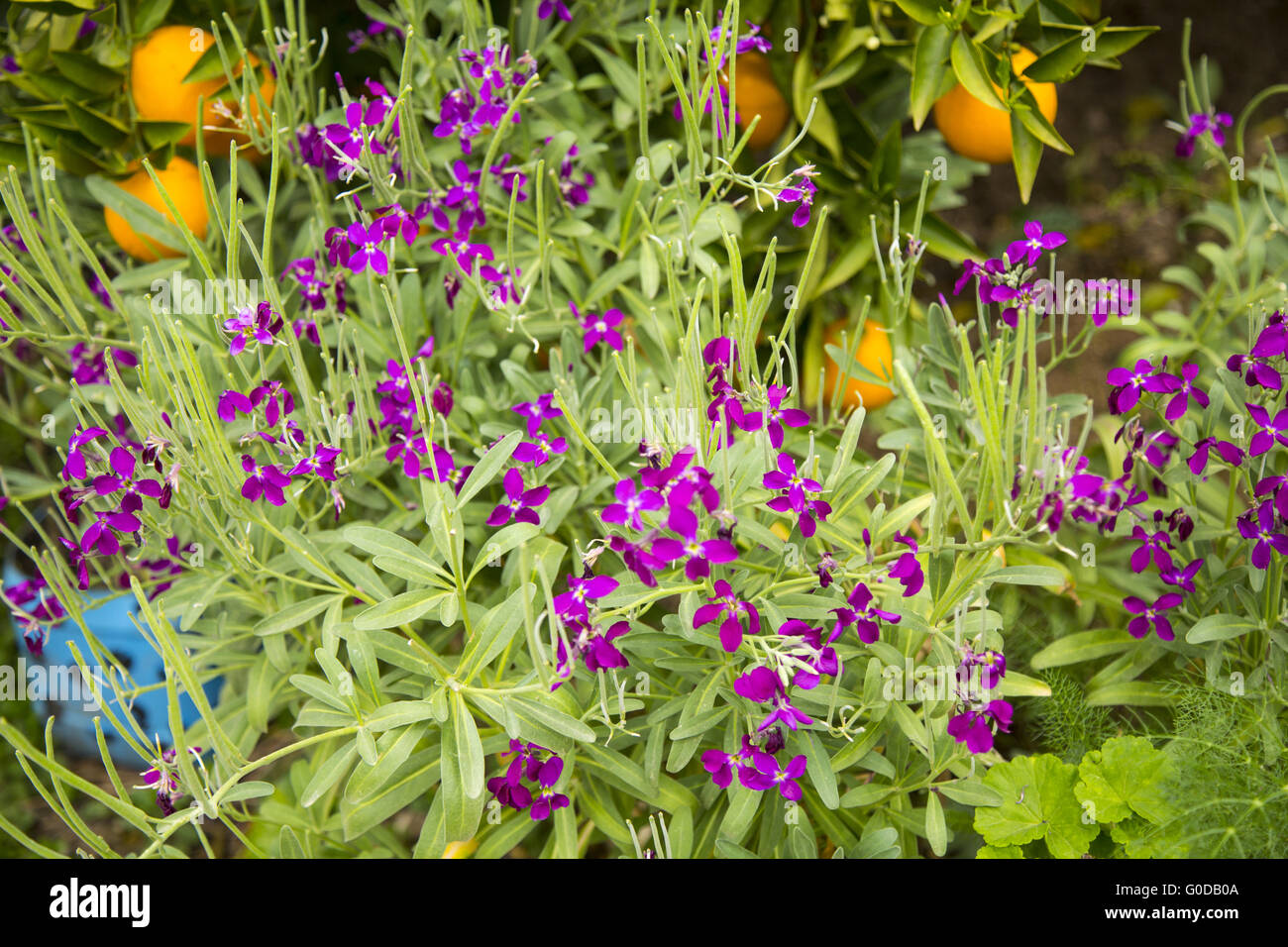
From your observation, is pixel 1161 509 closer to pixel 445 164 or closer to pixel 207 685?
pixel 445 164

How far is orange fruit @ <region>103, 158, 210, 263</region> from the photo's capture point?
42.1 inches

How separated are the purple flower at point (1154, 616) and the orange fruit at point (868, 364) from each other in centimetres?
32

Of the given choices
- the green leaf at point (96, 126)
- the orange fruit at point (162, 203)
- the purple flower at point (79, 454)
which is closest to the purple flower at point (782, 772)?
the purple flower at point (79, 454)

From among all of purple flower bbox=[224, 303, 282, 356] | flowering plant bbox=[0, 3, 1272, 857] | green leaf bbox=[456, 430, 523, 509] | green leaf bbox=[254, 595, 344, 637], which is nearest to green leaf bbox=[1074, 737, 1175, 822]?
flowering plant bbox=[0, 3, 1272, 857]

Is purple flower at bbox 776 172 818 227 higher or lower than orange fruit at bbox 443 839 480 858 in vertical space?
higher

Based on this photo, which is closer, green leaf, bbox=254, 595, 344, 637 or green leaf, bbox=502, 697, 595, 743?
green leaf, bbox=502, 697, 595, 743

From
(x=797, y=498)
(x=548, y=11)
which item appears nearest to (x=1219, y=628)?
(x=797, y=498)

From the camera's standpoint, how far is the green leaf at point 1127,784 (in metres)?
0.77

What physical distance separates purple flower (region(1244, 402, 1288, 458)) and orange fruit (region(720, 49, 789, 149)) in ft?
1.97

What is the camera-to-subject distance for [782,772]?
0.74m

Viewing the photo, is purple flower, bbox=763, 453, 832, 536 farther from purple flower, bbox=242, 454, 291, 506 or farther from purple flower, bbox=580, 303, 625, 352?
purple flower, bbox=242, 454, 291, 506

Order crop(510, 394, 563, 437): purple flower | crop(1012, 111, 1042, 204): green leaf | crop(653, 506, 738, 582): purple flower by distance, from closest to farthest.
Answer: crop(653, 506, 738, 582): purple flower < crop(510, 394, 563, 437): purple flower < crop(1012, 111, 1042, 204): green leaf
